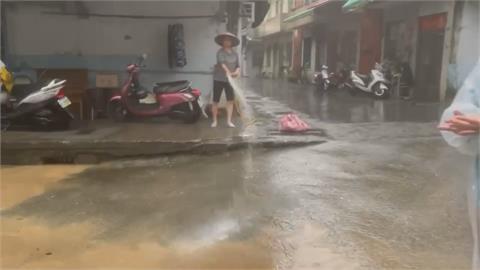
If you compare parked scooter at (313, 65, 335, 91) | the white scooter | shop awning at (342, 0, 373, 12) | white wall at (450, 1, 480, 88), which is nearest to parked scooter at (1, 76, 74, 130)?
shop awning at (342, 0, 373, 12)

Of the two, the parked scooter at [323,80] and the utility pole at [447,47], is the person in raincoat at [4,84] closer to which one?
the parked scooter at [323,80]

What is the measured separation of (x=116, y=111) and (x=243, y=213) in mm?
4296

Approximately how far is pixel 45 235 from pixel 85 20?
17.5 feet

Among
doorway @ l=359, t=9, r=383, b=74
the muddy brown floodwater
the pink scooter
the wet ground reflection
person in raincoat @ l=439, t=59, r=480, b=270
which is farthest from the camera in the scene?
doorway @ l=359, t=9, r=383, b=74

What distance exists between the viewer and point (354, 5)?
9281 millimetres

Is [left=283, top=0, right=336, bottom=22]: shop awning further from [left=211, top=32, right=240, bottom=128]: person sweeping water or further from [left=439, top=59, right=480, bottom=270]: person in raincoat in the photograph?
[left=439, top=59, right=480, bottom=270]: person in raincoat

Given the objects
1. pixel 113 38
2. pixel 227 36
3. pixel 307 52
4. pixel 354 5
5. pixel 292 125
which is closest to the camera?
pixel 292 125

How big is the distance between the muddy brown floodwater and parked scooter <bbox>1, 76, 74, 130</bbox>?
1.40 m

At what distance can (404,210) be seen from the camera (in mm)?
3814

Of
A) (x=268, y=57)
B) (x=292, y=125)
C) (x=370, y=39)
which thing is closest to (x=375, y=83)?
(x=370, y=39)

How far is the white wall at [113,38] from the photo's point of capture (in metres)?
7.86

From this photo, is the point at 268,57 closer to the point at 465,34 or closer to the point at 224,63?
the point at 465,34

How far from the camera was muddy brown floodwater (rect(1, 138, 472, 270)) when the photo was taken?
2.96 m

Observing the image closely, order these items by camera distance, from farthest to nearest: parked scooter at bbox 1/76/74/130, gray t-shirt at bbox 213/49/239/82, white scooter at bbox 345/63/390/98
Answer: white scooter at bbox 345/63/390/98
gray t-shirt at bbox 213/49/239/82
parked scooter at bbox 1/76/74/130
